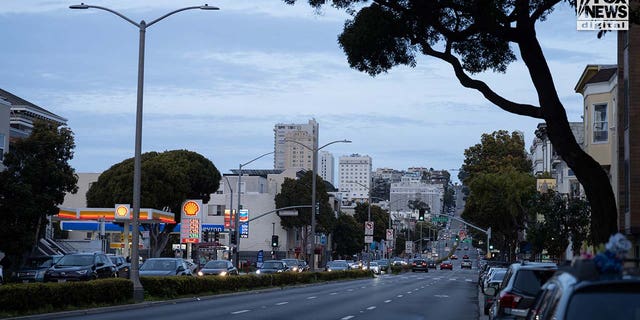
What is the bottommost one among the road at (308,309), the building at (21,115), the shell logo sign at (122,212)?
the road at (308,309)

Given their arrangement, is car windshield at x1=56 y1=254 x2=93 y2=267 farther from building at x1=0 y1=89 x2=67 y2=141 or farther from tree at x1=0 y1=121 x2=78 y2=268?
building at x1=0 y1=89 x2=67 y2=141

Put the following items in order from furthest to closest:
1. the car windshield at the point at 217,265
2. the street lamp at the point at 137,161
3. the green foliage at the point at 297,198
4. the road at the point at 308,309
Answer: the green foliage at the point at 297,198, the car windshield at the point at 217,265, the street lamp at the point at 137,161, the road at the point at 308,309

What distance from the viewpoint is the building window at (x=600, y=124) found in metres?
45.8

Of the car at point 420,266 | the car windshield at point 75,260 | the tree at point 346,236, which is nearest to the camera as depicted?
the car windshield at point 75,260

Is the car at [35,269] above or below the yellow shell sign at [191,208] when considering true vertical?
below

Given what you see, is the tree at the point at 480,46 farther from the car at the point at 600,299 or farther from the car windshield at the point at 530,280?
the car at the point at 600,299

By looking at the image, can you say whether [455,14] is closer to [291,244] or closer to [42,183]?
[42,183]

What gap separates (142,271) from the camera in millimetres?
40500

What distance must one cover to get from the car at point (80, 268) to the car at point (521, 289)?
25.4 metres

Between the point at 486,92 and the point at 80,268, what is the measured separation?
76.7ft

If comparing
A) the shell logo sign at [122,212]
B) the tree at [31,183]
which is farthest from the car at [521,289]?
the shell logo sign at [122,212]

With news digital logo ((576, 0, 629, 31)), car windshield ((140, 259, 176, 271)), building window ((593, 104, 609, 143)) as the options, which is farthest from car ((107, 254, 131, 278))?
news digital logo ((576, 0, 629, 31))

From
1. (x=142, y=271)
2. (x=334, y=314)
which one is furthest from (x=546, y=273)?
(x=142, y=271)

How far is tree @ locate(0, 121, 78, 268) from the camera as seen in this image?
47.5 meters
